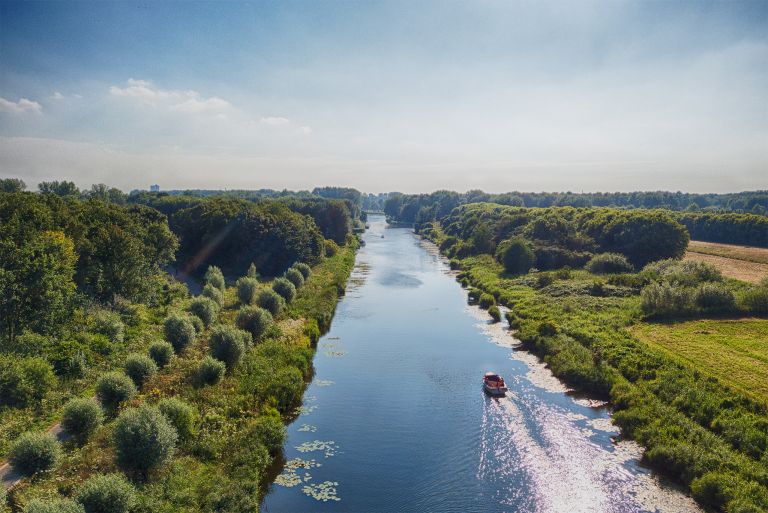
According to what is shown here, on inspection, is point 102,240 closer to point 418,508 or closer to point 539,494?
point 418,508

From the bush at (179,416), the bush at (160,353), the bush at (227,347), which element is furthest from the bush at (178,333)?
the bush at (179,416)

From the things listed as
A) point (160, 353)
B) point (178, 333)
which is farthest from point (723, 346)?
point (178, 333)

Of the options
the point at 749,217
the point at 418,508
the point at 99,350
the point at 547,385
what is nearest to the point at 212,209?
the point at 99,350

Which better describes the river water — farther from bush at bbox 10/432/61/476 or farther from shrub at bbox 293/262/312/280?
shrub at bbox 293/262/312/280

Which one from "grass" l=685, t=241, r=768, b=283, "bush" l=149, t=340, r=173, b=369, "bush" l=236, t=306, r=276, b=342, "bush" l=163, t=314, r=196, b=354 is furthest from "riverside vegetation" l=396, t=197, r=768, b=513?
"bush" l=149, t=340, r=173, b=369

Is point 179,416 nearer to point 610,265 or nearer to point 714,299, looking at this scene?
point 714,299

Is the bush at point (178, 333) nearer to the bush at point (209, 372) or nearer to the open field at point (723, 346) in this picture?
the bush at point (209, 372)
